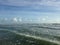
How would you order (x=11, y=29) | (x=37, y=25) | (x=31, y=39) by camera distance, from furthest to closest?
(x=37, y=25), (x=11, y=29), (x=31, y=39)

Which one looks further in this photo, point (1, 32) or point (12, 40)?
point (1, 32)

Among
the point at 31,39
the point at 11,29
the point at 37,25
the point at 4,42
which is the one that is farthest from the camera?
the point at 37,25

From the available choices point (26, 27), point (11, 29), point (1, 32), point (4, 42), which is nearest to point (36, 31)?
point (26, 27)

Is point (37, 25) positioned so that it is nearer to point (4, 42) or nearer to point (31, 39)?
point (31, 39)

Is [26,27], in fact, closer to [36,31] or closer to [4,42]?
[36,31]

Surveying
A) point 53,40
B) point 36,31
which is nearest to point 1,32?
point 36,31

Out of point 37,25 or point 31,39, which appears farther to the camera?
point 37,25
